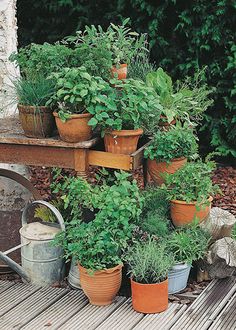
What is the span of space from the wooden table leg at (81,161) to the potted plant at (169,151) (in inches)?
15.5

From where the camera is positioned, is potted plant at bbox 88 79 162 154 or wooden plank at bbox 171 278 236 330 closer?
wooden plank at bbox 171 278 236 330

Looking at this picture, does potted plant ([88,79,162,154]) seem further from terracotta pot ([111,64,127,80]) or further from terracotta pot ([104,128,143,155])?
terracotta pot ([111,64,127,80])

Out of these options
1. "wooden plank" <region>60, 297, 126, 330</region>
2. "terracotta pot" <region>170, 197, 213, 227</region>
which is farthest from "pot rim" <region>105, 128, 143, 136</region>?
"wooden plank" <region>60, 297, 126, 330</region>

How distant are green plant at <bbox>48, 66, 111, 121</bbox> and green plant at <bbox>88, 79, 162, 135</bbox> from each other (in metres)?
0.06

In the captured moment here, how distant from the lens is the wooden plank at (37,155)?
4.86 meters

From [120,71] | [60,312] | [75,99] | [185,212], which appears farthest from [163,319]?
[120,71]

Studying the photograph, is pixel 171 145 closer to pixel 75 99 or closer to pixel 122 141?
pixel 122 141

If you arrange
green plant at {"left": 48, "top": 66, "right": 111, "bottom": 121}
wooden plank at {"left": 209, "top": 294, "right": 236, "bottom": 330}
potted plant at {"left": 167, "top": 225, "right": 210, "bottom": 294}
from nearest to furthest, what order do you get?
wooden plank at {"left": 209, "top": 294, "right": 236, "bottom": 330} → green plant at {"left": 48, "top": 66, "right": 111, "bottom": 121} → potted plant at {"left": 167, "top": 225, "right": 210, "bottom": 294}

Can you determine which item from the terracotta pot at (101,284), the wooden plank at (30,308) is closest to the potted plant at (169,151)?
the terracotta pot at (101,284)

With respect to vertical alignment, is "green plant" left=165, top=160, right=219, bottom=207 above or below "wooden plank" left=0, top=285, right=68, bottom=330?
above

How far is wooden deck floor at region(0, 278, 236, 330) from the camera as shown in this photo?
440 centimetres

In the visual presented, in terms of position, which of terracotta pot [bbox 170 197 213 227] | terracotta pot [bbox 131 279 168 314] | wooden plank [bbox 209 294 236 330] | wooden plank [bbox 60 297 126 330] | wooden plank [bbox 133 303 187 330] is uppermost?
terracotta pot [bbox 170 197 213 227]

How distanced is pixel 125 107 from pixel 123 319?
1.31 meters

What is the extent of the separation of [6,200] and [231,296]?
218 centimetres
